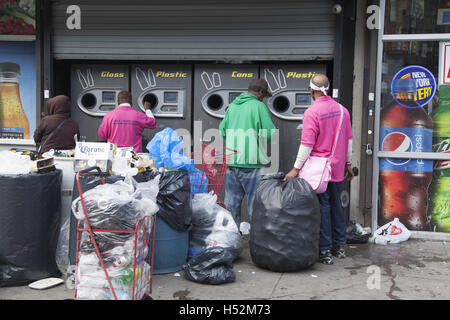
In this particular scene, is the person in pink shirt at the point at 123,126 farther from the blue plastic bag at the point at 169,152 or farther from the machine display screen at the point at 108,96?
the blue plastic bag at the point at 169,152

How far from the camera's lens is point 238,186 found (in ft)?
16.9

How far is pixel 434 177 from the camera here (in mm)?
5637

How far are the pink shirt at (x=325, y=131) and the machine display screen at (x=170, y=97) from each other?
6.91ft

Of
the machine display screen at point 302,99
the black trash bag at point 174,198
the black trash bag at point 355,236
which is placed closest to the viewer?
the black trash bag at point 174,198

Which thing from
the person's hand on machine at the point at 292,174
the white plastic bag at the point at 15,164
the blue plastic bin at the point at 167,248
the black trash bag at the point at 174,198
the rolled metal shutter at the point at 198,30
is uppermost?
the rolled metal shutter at the point at 198,30

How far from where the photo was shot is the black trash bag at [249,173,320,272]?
4238 mm

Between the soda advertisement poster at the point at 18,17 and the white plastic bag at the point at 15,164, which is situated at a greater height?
the soda advertisement poster at the point at 18,17

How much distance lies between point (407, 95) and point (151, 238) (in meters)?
3.43

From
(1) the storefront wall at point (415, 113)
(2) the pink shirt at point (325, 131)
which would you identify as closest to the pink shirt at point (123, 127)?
(2) the pink shirt at point (325, 131)

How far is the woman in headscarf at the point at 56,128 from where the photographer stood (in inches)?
207

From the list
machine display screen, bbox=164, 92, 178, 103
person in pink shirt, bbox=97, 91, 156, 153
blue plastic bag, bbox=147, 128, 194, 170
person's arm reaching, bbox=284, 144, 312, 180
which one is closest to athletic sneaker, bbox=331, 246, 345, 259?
person's arm reaching, bbox=284, 144, 312, 180

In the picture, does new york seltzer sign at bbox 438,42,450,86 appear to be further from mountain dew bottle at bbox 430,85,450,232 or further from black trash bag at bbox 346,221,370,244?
black trash bag at bbox 346,221,370,244

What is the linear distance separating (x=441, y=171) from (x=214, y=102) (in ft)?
9.21

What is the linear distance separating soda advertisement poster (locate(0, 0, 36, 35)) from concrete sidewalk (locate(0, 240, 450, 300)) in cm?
374
